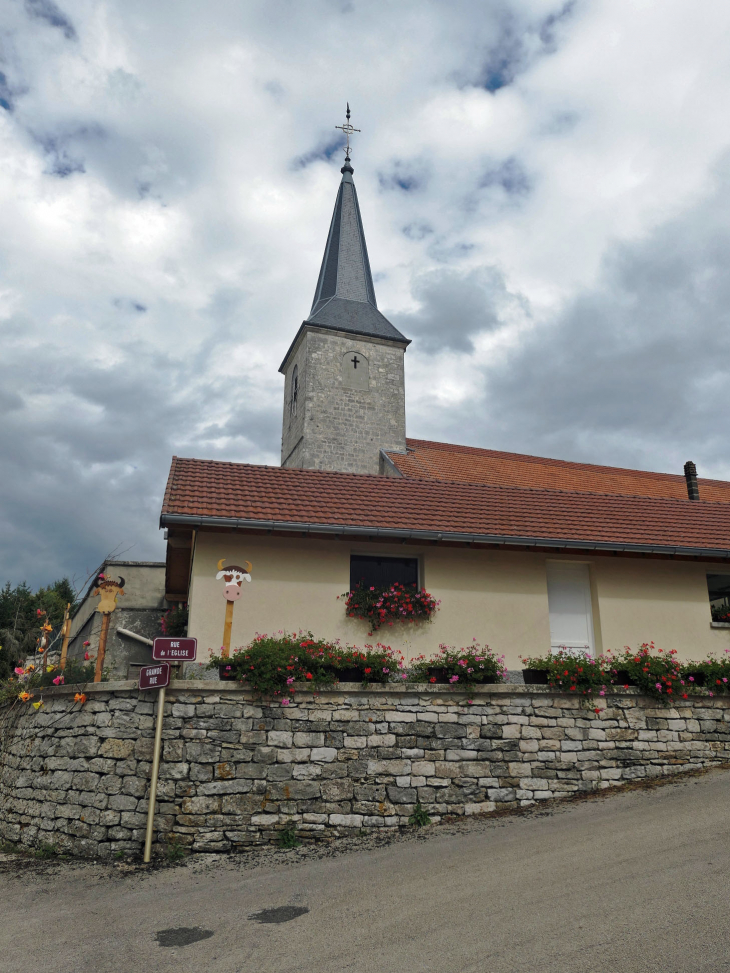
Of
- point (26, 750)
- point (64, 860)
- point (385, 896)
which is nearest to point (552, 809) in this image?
point (385, 896)

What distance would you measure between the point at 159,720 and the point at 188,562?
4641mm

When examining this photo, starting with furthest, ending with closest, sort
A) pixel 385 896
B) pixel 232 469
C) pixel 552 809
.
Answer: pixel 232 469 < pixel 552 809 < pixel 385 896

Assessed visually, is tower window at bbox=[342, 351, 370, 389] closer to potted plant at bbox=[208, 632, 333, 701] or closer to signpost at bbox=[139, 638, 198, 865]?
potted plant at bbox=[208, 632, 333, 701]

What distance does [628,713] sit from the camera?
32.8 feet

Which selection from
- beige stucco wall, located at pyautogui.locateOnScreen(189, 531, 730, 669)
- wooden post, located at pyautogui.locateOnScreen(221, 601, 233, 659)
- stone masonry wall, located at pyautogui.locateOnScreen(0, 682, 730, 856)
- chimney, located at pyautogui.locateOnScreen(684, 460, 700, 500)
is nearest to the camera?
stone masonry wall, located at pyautogui.locateOnScreen(0, 682, 730, 856)

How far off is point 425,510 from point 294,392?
68.0 ft

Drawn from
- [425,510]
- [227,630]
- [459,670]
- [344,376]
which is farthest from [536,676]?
[344,376]

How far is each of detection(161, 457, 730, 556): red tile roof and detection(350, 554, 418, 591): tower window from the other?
0.73 m

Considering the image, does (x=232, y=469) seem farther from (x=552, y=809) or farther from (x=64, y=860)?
(x=552, y=809)

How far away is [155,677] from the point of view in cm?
853

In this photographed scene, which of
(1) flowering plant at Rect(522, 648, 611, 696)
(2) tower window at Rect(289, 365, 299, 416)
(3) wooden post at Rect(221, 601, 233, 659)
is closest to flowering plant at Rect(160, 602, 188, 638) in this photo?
(3) wooden post at Rect(221, 601, 233, 659)

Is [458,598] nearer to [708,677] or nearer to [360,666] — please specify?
[360,666]

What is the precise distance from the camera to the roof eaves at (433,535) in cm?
1017

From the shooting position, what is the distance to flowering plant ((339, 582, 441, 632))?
35.0 feet
